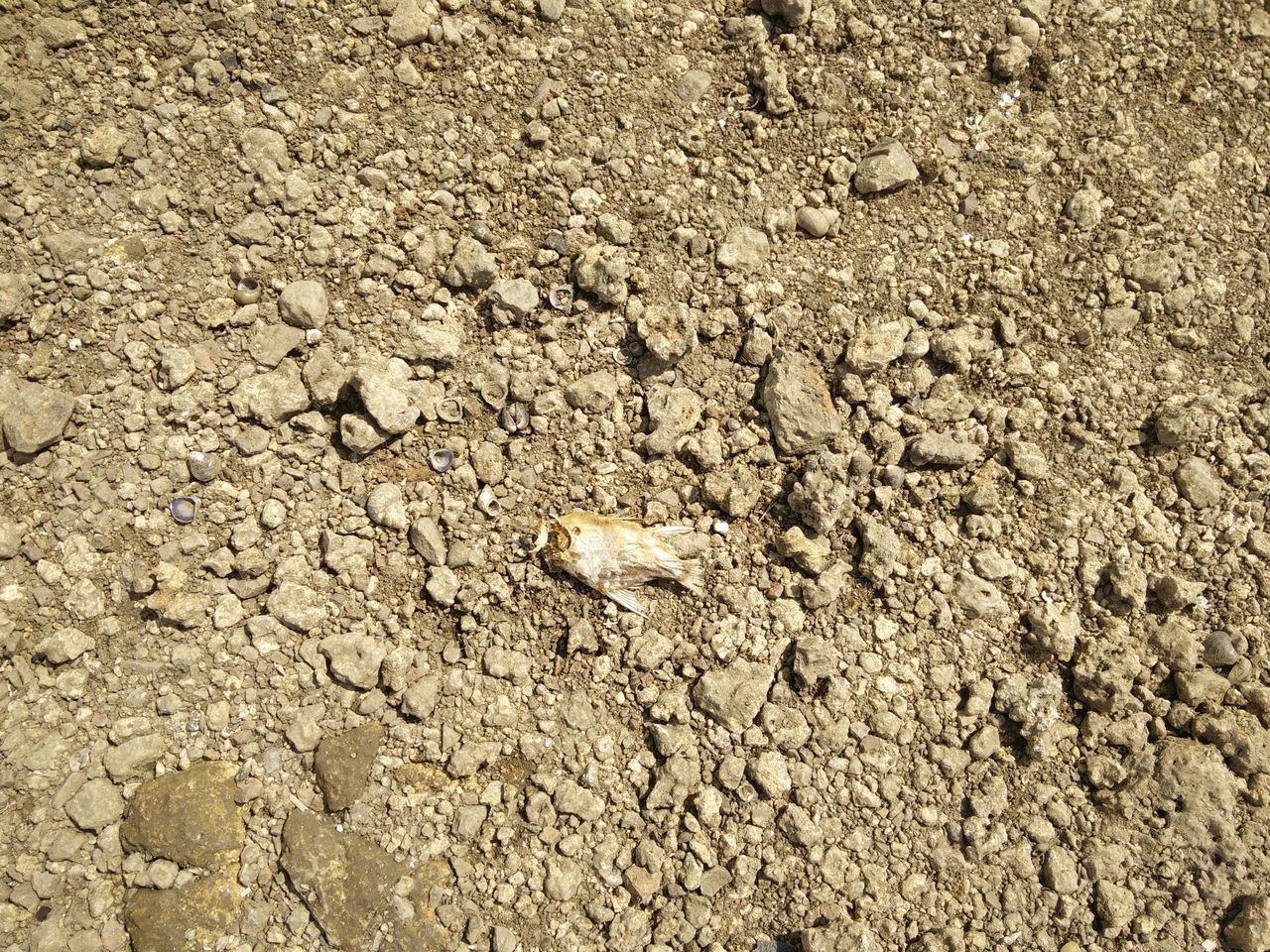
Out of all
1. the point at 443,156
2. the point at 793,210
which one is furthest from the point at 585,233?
the point at 793,210

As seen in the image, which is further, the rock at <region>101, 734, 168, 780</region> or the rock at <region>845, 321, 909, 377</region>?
the rock at <region>845, 321, 909, 377</region>

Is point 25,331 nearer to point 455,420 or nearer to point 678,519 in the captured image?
point 455,420

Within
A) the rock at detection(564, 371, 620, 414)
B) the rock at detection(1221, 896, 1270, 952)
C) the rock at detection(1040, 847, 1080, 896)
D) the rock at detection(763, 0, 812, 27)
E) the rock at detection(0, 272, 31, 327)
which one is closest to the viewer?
the rock at detection(1221, 896, 1270, 952)

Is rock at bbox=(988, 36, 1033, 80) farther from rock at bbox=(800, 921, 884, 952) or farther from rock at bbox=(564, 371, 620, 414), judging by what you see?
rock at bbox=(800, 921, 884, 952)

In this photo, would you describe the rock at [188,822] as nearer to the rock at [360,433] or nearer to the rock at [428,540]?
the rock at [428,540]

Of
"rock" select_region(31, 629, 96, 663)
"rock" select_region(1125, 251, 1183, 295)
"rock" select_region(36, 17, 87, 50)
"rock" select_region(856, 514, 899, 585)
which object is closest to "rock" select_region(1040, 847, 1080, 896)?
"rock" select_region(856, 514, 899, 585)

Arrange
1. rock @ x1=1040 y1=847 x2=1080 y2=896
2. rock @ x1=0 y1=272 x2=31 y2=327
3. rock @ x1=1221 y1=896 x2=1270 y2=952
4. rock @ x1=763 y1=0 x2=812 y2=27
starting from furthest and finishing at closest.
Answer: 1. rock @ x1=763 y1=0 x2=812 y2=27
2. rock @ x1=0 y1=272 x2=31 y2=327
3. rock @ x1=1040 y1=847 x2=1080 y2=896
4. rock @ x1=1221 y1=896 x2=1270 y2=952

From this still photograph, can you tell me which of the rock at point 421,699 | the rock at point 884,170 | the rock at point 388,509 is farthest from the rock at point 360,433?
the rock at point 884,170
